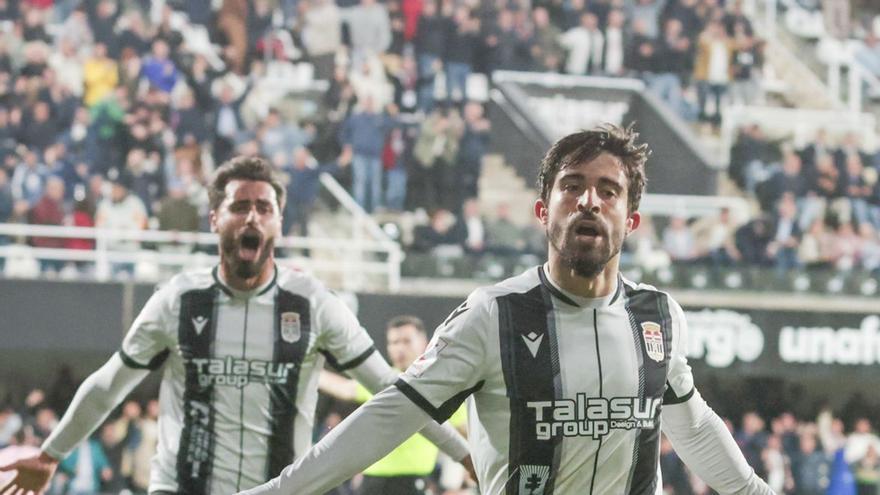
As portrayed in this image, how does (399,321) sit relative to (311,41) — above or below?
below

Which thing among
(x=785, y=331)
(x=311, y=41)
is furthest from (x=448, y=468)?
(x=311, y=41)

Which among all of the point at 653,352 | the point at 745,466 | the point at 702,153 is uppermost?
the point at 702,153

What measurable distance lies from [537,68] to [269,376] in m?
14.2

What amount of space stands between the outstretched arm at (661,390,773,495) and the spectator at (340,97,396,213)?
39.5 feet

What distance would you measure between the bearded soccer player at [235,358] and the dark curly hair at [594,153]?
2.05 m

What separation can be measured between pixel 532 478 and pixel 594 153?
35.8 inches

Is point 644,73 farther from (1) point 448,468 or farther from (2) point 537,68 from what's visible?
(1) point 448,468

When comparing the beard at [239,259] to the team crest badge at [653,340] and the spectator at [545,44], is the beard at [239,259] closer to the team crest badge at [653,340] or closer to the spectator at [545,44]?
the team crest badge at [653,340]

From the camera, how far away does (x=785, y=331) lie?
54.4 feet

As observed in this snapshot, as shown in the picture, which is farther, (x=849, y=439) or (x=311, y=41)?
(x=311, y=41)

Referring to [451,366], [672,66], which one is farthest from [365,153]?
[451,366]

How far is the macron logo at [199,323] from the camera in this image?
616cm

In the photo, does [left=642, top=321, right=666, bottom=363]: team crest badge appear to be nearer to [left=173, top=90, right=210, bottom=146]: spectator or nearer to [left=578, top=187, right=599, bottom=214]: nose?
[left=578, top=187, right=599, bottom=214]: nose

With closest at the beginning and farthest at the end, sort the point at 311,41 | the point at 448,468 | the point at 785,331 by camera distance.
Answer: the point at 448,468 → the point at 785,331 → the point at 311,41
